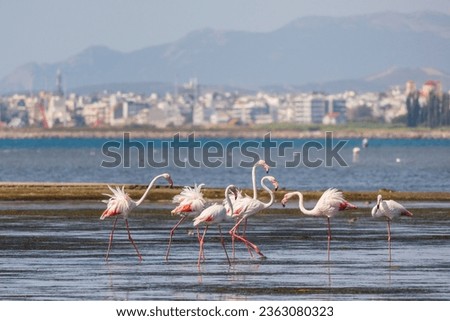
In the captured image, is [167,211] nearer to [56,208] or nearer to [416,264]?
[56,208]

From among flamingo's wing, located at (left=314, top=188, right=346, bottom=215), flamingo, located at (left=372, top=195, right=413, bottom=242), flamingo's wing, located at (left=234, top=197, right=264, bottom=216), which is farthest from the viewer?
flamingo, located at (left=372, top=195, right=413, bottom=242)

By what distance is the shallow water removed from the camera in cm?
2195

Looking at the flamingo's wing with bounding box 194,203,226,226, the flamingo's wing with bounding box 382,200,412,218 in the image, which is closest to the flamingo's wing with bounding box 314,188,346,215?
the flamingo's wing with bounding box 382,200,412,218

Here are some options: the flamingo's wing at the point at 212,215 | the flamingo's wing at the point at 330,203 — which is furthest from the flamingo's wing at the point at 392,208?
the flamingo's wing at the point at 212,215

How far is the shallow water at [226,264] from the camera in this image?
22.0 m

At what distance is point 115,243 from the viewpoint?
30.3 meters

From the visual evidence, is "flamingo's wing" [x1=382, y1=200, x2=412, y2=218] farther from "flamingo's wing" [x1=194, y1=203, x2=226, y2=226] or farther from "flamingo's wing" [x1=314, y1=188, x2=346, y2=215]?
"flamingo's wing" [x1=194, y1=203, x2=226, y2=226]

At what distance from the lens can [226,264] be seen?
2622cm

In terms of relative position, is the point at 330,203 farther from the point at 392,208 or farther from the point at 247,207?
the point at 247,207

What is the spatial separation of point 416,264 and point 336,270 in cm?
182

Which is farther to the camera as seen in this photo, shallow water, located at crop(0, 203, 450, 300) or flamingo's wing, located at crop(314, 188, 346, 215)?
flamingo's wing, located at crop(314, 188, 346, 215)

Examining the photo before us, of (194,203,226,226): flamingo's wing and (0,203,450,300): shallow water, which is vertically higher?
(194,203,226,226): flamingo's wing

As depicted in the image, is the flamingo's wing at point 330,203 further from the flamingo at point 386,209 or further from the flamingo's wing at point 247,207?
the flamingo's wing at point 247,207

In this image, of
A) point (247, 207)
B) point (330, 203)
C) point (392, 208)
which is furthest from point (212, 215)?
point (392, 208)
